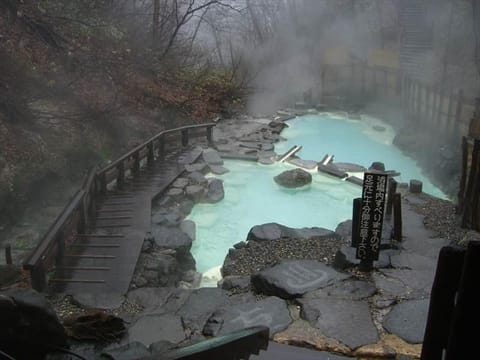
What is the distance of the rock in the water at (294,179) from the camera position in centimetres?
1044

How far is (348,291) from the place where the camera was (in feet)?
15.6

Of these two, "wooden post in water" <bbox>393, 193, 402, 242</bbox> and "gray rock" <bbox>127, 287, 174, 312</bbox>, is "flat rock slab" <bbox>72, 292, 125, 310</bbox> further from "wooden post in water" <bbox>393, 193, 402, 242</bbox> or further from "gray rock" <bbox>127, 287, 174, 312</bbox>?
"wooden post in water" <bbox>393, 193, 402, 242</bbox>

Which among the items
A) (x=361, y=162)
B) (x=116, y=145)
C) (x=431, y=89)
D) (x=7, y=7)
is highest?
(x=7, y=7)

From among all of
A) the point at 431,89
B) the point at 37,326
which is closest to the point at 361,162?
the point at 431,89

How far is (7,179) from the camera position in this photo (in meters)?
7.52

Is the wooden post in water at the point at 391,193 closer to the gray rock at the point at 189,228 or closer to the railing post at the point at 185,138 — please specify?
the gray rock at the point at 189,228

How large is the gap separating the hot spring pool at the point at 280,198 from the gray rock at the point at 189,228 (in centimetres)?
17

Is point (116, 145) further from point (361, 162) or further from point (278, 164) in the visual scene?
point (361, 162)

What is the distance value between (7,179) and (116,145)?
11.7 ft

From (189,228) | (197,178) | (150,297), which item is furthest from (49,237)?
(197,178)

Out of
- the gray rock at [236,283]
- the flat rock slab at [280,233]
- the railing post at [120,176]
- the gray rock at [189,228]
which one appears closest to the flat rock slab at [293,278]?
the gray rock at [236,283]

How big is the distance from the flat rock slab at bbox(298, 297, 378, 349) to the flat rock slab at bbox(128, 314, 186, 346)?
1211 mm

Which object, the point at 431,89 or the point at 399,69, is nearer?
the point at 431,89

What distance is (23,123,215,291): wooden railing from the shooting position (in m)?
4.72
